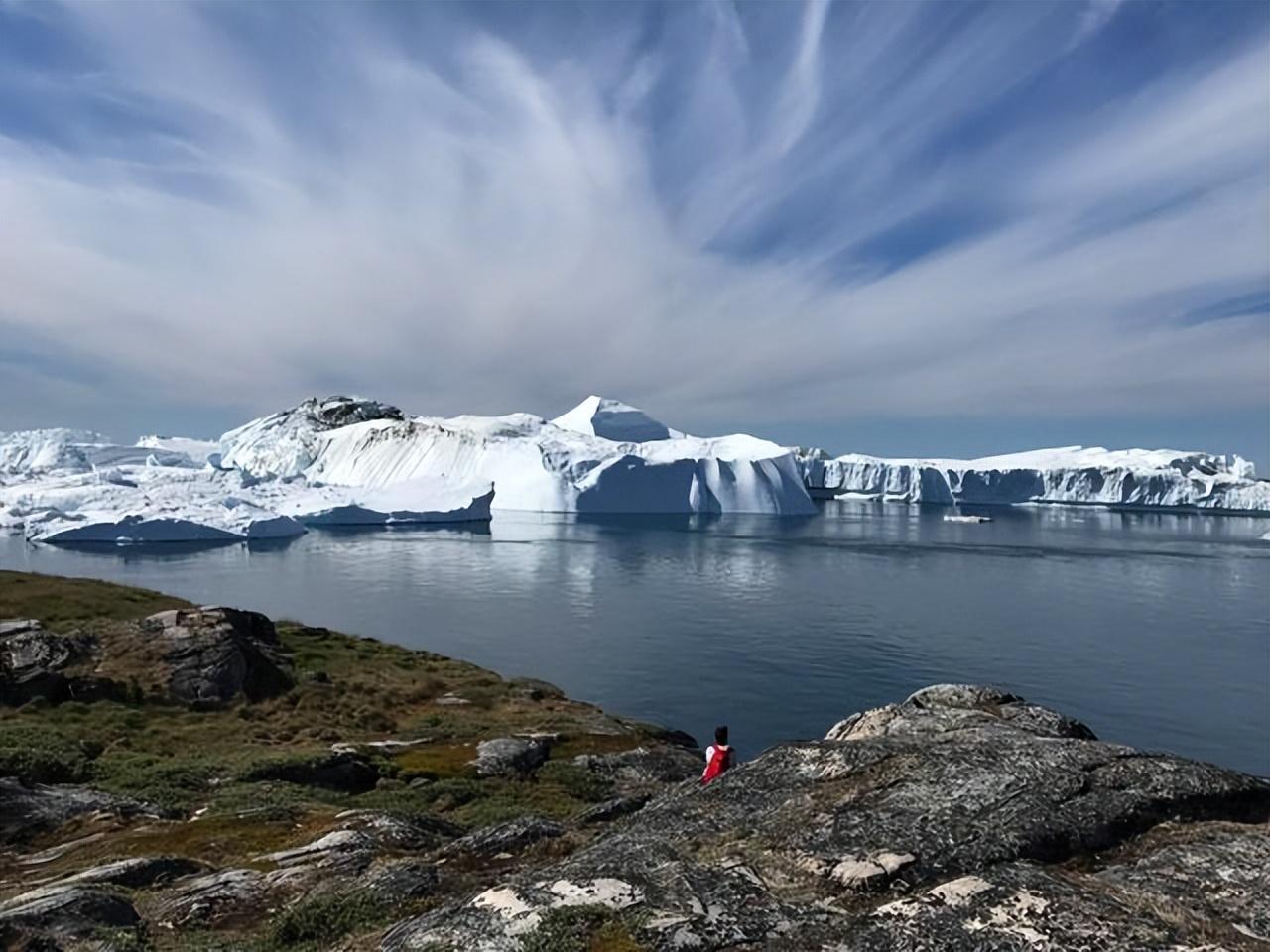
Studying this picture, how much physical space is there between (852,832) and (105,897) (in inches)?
298

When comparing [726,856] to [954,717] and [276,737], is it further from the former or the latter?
[276,737]

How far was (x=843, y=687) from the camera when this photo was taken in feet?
131

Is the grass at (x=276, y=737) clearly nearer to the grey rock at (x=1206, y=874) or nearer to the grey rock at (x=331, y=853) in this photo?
the grey rock at (x=331, y=853)

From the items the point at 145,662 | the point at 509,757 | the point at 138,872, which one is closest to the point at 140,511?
the point at 145,662

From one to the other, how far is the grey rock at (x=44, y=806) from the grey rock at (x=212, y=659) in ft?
38.7

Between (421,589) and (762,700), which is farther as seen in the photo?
(421,589)

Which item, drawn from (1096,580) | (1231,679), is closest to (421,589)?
(1231,679)

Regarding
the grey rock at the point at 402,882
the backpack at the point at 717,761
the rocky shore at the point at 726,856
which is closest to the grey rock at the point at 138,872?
the rocky shore at the point at 726,856

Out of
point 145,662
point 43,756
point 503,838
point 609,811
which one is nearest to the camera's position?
point 503,838

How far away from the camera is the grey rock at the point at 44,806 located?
509 inches

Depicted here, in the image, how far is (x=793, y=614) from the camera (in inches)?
2287

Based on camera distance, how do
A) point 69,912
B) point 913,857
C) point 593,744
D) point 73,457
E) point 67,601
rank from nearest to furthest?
1. point 913,857
2. point 69,912
3. point 593,744
4. point 67,601
5. point 73,457

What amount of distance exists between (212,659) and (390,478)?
134 m

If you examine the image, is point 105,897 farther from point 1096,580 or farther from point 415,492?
point 415,492
